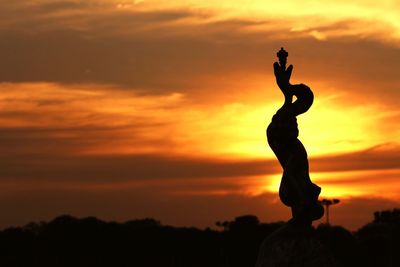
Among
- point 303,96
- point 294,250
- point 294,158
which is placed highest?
point 303,96

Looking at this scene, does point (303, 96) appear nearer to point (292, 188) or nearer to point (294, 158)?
point (294, 158)

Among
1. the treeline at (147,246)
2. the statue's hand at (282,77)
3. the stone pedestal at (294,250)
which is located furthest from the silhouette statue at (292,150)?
the treeline at (147,246)

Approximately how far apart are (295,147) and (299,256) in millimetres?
2863

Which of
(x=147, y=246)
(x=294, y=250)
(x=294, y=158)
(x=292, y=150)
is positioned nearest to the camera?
(x=294, y=250)

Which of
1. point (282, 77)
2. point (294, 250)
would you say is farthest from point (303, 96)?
point (294, 250)

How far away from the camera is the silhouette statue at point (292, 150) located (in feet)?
102

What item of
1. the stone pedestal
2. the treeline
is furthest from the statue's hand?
the treeline

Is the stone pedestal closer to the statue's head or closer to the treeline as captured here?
the statue's head

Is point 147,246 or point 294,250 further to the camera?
point 147,246

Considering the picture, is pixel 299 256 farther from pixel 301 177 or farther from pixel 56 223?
pixel 56 223

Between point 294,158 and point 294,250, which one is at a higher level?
point 294,158

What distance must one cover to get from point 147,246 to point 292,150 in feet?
351

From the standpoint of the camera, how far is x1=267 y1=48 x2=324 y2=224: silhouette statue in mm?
31047

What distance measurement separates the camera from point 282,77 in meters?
31.4
